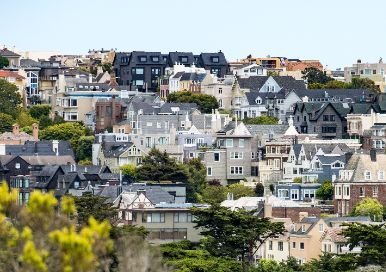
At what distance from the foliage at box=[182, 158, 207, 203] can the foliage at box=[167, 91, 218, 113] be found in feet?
57.3

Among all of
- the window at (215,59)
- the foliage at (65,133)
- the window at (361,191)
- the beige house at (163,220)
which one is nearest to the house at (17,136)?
the foliage at (65,133)

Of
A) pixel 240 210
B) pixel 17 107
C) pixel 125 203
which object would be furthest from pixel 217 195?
pixel 17 107

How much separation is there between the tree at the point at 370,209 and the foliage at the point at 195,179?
28.8 feet

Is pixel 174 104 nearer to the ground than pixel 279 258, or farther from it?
farther from it

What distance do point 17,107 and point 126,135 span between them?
648 inches

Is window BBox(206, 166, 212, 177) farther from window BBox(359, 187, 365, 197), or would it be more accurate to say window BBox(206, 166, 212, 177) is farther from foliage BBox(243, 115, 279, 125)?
window BBox(359, 187, 365, 197)

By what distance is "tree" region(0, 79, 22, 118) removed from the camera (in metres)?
113

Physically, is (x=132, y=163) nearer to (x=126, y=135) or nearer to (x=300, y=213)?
(x=126, y=135)

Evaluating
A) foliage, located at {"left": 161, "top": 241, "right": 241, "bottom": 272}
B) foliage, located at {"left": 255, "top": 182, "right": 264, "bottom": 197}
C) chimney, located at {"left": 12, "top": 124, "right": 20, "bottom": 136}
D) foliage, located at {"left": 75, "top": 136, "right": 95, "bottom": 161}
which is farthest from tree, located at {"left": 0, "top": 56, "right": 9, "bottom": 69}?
foliage, located at {"left": 161, "top": 241, "right": 241, "bottom": 272}

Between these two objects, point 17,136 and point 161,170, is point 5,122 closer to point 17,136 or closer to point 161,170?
point 17,136

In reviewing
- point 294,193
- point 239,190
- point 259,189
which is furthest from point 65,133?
point 294,193

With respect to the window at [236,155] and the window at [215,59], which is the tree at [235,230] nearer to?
the window at [236,155]

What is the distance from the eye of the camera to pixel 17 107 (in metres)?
115

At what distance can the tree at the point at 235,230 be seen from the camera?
216 feet
